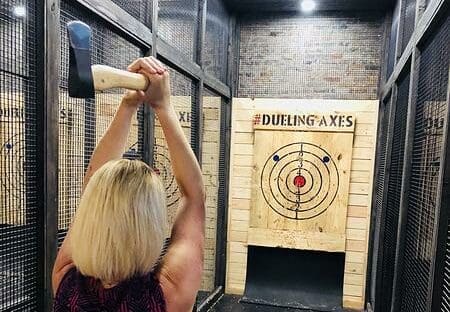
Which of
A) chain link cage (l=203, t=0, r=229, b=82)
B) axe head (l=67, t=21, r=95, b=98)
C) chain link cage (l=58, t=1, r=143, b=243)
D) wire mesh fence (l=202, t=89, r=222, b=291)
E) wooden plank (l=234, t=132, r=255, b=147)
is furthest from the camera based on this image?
wooden plank (l=234, t=132, r=255, b=147)

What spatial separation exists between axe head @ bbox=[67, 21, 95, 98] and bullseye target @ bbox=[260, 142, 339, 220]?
135 inches

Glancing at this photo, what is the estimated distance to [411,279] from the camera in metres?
1.81

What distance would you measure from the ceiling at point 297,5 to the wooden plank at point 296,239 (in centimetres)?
227

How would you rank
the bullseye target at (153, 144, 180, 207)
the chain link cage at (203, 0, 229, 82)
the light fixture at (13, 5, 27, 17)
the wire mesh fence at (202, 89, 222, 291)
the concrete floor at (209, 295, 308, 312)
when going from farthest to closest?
the concrete floor at (209, 295, 308, 312)
the wire mesh fence at (202, 89, 222, 291)
the chain link cage at (203, 0, 229, 82)
the bullseye target at (153, 144, 180, 207)
the light fixture at (13, 5, 27, 17)

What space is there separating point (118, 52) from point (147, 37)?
10.4 inches

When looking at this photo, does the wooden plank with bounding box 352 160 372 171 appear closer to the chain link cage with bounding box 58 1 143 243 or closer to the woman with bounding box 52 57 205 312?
the chain link cage with bounding box 58 1 143 243

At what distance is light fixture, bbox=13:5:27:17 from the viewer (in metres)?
1.21

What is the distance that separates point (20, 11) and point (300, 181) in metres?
3.21

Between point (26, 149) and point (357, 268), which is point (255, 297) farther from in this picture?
point (26, 149)

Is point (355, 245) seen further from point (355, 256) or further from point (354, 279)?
point (354, 279)

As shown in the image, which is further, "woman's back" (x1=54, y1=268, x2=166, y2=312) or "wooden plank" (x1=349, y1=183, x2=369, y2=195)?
"wooden plank" (x1=349, y1=183, x2=369, y2=195)

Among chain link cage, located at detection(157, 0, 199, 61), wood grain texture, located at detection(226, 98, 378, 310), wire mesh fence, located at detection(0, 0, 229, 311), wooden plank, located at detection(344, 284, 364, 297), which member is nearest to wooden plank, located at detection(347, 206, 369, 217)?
wood grain texture, located at detection(226, 98, 378, 310)

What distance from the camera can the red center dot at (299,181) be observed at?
158 inches

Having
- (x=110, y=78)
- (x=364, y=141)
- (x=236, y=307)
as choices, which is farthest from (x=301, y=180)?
(x=110, y=78)
